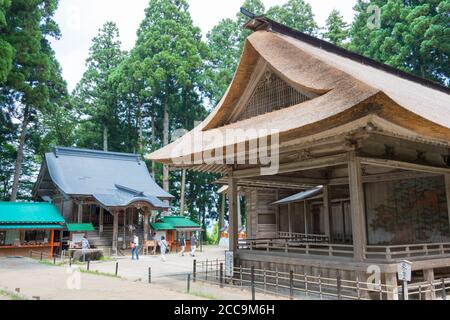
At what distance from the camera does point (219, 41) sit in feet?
152

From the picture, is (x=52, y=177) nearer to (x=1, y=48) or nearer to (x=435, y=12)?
(x=1, y=48)

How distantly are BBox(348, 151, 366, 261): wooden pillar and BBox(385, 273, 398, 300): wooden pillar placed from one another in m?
0.75

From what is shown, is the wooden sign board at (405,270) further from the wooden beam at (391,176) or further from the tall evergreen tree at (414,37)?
the tall evergreen tree at (414,37)

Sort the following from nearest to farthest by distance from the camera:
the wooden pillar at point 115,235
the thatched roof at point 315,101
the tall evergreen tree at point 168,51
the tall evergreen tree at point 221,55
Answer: the thatched roof at point 315,101 < the wooden pillar at point 115,235 < the tall evergreen tree at point 168,51 < the tall evergreen tree at point 221,55

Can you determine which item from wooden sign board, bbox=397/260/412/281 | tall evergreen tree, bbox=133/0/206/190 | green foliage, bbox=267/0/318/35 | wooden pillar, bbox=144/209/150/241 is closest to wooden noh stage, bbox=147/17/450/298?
wooden sign board, bbox=397/260/412/281

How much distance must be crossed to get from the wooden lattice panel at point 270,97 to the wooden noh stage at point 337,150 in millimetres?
37

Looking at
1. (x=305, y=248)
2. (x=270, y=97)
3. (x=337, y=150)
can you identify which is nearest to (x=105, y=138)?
(x=270, y=97)

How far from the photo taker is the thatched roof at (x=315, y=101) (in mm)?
8812

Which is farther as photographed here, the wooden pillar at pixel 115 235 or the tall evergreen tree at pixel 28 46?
the wooden pillar at pixel 115 235

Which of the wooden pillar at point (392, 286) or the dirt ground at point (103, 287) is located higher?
the wooden pillar at point (392, 286)

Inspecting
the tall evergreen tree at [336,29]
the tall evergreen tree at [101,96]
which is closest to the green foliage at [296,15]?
the tall evergreen tree at [336,29]

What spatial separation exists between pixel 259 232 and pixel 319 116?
16508 mm

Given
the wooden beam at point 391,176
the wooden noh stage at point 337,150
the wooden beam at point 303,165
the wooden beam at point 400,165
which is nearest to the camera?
the wooden noh stage at point 337,150

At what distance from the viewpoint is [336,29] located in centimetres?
4288
